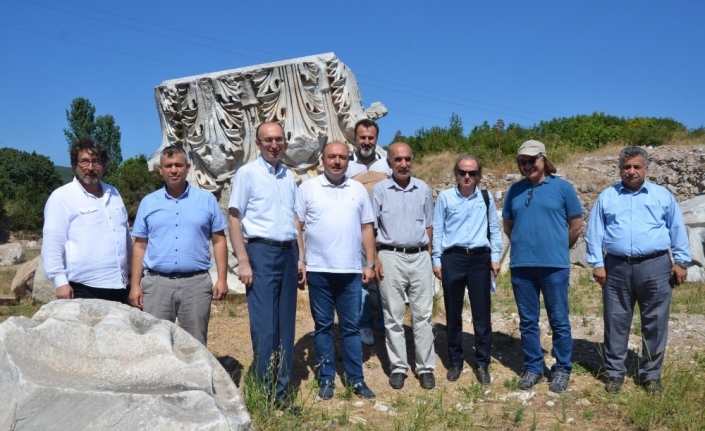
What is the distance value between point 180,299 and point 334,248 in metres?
0.99

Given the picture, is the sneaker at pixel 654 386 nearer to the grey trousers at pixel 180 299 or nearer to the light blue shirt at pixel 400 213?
the light blue shirt at pixel 400 213

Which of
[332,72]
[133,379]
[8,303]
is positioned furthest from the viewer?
[8,303]

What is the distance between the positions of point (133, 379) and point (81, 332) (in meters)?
0.37

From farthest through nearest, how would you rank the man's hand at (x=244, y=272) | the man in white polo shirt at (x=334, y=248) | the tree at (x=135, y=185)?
the tree at (x=135, y=185), the man in white polo shirt at (x=334, y=248), the man's hand at (x=244, y=272)

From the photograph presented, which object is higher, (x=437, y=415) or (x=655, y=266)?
(x=655, y=266)

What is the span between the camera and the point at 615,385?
418 centimetres

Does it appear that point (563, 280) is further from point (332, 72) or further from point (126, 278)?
point (332, 72)

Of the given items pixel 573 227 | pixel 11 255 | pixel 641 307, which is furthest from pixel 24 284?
pixel 11 255

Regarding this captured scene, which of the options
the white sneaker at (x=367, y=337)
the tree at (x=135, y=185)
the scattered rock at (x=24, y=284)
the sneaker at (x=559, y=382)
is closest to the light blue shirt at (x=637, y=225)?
the sneaker at (x=559, y=382)

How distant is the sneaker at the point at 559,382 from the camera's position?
168 inches

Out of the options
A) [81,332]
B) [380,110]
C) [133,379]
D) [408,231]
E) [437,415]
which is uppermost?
[380,110]

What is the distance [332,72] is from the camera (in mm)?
6484

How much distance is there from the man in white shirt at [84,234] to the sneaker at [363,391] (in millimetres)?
1665

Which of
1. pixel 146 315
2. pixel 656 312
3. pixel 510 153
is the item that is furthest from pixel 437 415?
pixel 510 153
